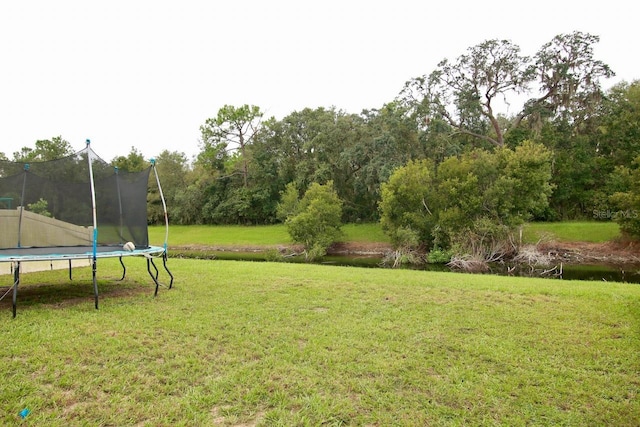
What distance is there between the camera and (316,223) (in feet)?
79.7

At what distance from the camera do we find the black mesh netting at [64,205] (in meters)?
6.51

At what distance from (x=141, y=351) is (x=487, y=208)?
19681mm

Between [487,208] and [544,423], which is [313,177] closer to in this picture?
[487,208]

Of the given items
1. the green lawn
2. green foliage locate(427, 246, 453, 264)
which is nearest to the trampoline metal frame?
green foliage locate(427, 246, 453, 264)

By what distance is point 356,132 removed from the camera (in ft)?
106

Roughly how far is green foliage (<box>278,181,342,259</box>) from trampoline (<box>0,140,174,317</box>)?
1688 centimetres

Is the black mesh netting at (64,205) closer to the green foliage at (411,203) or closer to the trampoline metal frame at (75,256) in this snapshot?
the trampoline metal frame at (75,256)

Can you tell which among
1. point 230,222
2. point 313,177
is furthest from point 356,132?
point 230,222

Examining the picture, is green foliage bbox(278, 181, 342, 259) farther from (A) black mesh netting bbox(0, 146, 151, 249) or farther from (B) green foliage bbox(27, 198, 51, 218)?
(B) green foliage bbox(27, 198, 51, 218)

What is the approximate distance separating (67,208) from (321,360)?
5727mm

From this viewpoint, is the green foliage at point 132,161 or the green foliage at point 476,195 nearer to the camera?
the green foliage at point 476,195

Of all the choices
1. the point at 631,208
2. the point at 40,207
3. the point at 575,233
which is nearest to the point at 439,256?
the point at 575,233

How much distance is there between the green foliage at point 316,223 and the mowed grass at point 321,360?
1797 cm

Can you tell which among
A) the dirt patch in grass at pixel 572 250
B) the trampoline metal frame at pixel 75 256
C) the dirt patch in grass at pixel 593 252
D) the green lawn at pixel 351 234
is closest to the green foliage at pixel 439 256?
the dirt patch in grass at pixel 572 250
